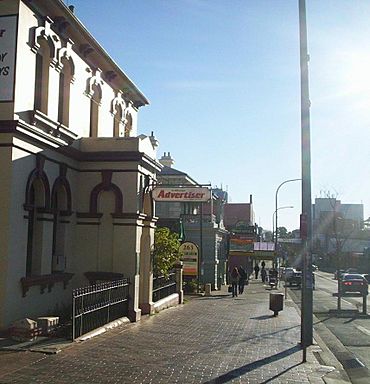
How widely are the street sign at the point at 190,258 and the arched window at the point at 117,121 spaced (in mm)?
10224

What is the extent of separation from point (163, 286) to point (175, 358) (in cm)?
1050

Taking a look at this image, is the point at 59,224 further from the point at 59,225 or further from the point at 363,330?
the point at 363,330

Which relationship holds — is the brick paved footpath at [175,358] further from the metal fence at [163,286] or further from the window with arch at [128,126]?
the window with arch at [128,126]

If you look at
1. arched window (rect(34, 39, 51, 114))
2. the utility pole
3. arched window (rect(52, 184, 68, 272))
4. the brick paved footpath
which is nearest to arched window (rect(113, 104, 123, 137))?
arched window (rect(52, 184, 68, 272))

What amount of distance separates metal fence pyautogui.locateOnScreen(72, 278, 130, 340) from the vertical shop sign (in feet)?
16.1

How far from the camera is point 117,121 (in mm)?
21828

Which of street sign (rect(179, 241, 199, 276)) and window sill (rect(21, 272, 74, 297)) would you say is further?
street sign (rect(179, 241, 199, 276))

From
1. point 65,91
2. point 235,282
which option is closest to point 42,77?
point 65,91

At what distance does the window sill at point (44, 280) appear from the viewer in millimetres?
13367

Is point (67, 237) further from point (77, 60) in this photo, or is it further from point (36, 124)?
point (77, 60)

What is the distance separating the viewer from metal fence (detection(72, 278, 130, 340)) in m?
12.1

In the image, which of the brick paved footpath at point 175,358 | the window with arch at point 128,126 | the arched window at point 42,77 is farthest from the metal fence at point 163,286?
the arched window at point 42,77

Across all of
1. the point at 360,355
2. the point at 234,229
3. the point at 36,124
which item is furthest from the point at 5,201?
the point at 234,229

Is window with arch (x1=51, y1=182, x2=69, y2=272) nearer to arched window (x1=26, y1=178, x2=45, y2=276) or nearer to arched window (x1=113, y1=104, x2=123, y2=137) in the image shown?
arched window (x1=26, y1=178, x2=45, y2=276)
